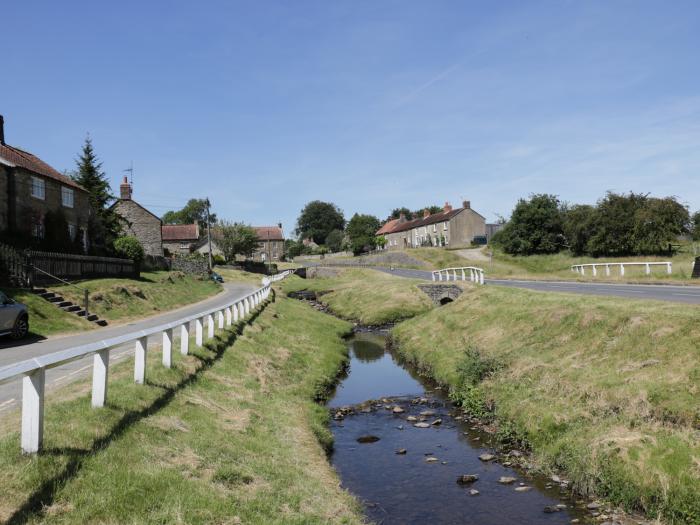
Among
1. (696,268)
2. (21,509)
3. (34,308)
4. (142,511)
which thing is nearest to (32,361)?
(21,509)

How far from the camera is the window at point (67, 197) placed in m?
39.7

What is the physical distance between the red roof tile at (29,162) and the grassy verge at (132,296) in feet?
30.8

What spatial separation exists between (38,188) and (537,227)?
61099 millimetres

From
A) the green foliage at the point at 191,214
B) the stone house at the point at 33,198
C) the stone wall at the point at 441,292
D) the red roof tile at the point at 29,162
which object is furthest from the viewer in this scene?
the green foliage at the point at 191,214

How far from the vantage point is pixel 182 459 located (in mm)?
7898

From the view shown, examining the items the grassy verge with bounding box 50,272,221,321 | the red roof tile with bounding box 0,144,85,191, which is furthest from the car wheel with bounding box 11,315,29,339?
the red roof tile with bounding box 0,144,85,191

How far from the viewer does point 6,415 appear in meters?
8.53

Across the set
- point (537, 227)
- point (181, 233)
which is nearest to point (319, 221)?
point (181, 233)

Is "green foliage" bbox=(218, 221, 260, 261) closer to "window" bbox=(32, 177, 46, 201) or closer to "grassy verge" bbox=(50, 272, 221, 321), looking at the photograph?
"grassy verge" bbox=(50, 272, 221, 321)

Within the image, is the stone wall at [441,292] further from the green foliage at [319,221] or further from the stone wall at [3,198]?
the green foliage at [319,221]

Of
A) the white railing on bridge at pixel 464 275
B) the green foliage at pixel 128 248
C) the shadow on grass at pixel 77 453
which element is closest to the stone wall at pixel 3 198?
the green foliage at pixel 128 248

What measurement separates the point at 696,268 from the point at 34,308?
1398 inches

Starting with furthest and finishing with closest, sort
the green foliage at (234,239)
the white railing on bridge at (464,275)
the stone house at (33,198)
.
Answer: the green foliage at (234,239), the white railing on bridge at (464,275), the stone house at (33,198)

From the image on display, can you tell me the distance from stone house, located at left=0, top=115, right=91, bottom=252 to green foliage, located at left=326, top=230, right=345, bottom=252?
386ft
